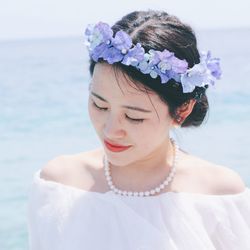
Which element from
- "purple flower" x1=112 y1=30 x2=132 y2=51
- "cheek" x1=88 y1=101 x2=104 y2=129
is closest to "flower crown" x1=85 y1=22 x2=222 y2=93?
"purple flower" x1=112 y1=30 x2=132 y2=51

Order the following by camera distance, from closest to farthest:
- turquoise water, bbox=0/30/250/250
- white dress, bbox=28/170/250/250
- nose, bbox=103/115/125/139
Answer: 1. nose, bbox=103/115/125/139
2. white dress, bbox=28/170/250/250
3. turquoise water, bbox=0/30/250/250

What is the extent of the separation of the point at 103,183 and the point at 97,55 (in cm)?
45

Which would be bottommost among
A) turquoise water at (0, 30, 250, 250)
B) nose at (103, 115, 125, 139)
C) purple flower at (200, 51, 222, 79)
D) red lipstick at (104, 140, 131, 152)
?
turquoise water at (0, 30, 250, 250)

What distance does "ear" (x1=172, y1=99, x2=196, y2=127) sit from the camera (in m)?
2.47

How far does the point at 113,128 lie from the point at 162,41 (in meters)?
0.32

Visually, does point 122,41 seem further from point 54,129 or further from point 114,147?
point 54,129

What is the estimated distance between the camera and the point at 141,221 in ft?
8.05

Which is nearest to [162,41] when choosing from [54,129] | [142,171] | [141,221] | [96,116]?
[96,116]

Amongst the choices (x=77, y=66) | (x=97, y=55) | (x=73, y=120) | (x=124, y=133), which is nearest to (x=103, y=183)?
(x=124, y=133)

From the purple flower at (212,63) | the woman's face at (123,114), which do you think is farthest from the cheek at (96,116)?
the purple flower at (212,63)

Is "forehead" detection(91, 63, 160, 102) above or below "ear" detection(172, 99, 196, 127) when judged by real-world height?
above

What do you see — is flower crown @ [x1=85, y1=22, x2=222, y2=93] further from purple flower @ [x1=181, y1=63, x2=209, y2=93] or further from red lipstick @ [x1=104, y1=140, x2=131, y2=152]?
red lipstick @ [x1=104, y1=140, x2=131, y2=152]

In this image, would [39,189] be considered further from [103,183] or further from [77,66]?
[77,66]

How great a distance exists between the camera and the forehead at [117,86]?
231 cm
